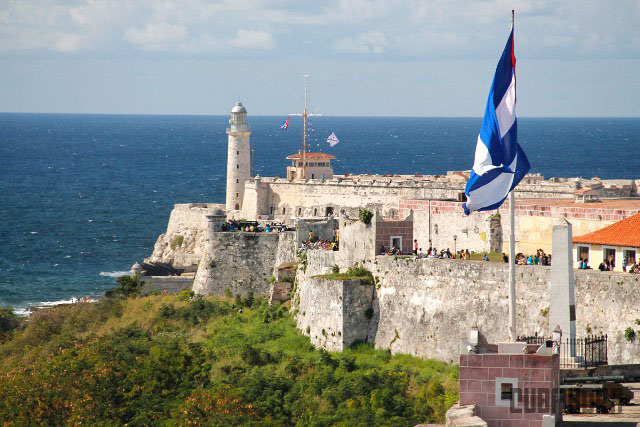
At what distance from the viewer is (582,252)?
4131 centimetres

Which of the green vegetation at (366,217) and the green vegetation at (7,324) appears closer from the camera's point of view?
the green vegetation at (366,217)

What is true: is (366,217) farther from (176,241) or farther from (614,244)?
(176,241)

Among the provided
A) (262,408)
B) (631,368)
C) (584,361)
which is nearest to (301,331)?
(262,408)

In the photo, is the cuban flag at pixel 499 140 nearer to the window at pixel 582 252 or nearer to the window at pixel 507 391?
the window at pixel 507 391

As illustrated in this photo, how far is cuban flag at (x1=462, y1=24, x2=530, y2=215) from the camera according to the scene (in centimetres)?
2764

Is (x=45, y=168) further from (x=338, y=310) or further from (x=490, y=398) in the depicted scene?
(x=490, y=398)

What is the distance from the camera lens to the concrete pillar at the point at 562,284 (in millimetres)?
34906

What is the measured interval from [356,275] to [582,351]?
12573 mm

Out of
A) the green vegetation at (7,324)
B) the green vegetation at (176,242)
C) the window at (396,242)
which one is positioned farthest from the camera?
the green vegetation at (176,242)

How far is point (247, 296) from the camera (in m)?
58.2

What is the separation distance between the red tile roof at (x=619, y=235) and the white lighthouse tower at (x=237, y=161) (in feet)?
140

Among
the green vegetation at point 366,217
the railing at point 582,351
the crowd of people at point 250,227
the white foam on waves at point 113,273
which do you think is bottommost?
the white foam on waves at point 113,273

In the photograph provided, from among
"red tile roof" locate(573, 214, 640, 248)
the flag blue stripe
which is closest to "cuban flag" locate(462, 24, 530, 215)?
the flag blue stripe

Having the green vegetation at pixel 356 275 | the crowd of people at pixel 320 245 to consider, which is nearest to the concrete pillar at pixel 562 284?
the green vegetation at pixel 356 275
